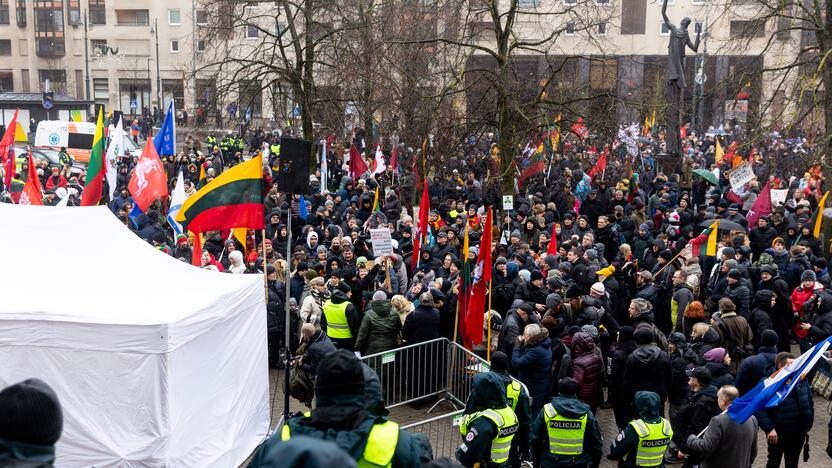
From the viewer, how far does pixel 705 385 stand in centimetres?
827

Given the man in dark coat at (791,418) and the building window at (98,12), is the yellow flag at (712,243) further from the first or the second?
the building window at (98,12)

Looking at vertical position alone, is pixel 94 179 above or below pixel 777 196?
above

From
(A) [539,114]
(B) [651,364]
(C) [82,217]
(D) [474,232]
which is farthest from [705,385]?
(A) [539,114]

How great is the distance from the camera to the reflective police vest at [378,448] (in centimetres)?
396

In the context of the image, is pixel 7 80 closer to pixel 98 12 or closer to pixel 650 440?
pixel 98 12

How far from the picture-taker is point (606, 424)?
10.7 meters

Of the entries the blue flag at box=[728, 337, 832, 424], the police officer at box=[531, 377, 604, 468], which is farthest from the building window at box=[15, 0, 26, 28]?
the blue flag at box=[728, 337, 832, 424]

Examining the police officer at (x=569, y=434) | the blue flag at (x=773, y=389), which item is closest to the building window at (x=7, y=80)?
the police officer at (x=569, y=434)

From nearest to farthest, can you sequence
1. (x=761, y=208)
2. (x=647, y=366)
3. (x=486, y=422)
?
(x=486, y=422), (x=647, y=366), (x=761, y=208)

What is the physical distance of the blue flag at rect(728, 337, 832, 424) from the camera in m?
7.31

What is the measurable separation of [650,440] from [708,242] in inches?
304

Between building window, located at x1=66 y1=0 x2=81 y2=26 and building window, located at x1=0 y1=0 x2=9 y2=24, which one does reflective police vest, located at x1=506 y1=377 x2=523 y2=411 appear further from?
building window, located at x1=0 y1=0 x2=9 y2=24

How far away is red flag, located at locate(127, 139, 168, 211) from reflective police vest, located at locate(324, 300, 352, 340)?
18.3ft

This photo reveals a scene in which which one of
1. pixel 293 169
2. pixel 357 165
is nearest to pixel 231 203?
pixel 293 169
